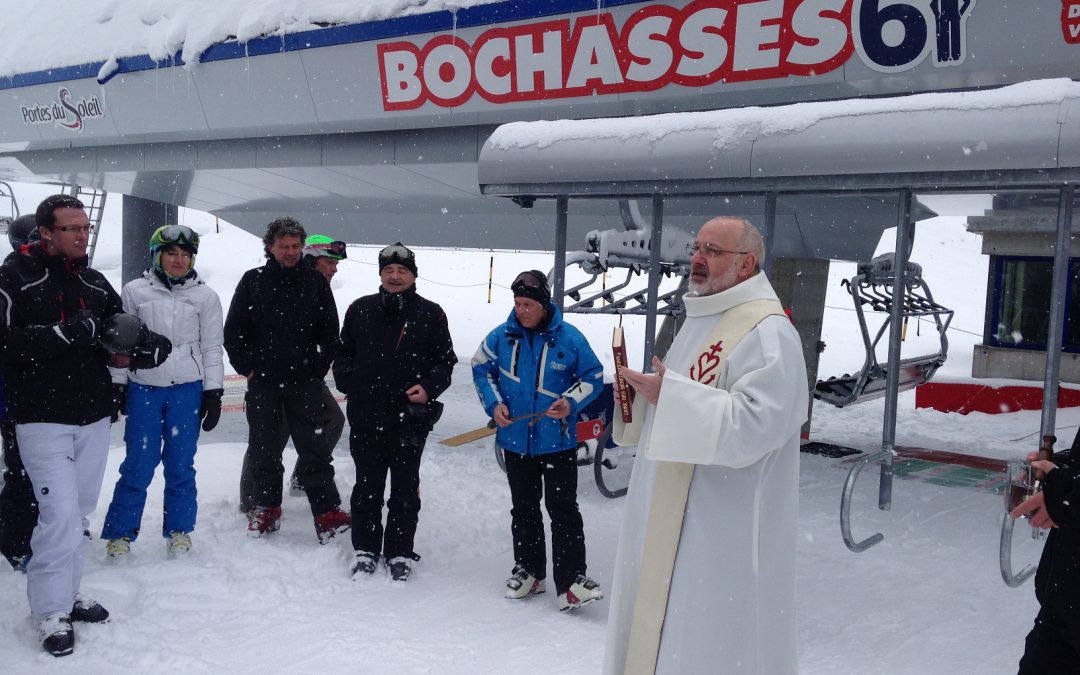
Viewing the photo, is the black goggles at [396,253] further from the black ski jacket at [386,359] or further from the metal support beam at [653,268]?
the metal support beam at [653,268]

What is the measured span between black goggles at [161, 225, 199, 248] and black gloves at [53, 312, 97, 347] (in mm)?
991

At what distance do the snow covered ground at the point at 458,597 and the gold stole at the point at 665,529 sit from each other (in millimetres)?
1127

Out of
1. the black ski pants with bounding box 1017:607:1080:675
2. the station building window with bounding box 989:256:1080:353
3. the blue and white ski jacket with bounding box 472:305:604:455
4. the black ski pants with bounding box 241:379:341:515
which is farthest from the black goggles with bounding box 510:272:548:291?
the station building window with bounding box 989:256:1080:353

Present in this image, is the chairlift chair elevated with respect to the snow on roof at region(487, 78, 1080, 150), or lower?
lower

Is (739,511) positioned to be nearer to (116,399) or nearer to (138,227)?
(116,399)

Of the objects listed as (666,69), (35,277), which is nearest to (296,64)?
(666,69)

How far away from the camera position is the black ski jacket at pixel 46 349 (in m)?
3.39

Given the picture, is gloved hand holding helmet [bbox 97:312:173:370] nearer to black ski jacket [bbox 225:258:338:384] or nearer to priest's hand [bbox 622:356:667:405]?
black ski jacket [bbox 225:258:338:384]

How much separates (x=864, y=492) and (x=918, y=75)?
3175mm

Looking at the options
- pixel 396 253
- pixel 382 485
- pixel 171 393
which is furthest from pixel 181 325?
pixel 382 485

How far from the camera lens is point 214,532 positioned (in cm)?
498

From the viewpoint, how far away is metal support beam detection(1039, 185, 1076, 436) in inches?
152

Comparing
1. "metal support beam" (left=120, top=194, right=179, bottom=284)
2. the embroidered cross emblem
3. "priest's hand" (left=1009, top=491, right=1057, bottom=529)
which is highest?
"metal support beam" (left=120, top=194, right=179, bottom=284)

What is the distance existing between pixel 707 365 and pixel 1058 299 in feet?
8.00
